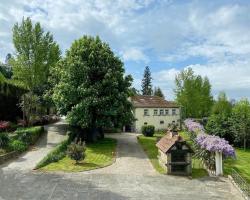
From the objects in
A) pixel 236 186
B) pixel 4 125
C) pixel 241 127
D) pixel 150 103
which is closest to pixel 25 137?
pixel 4 125

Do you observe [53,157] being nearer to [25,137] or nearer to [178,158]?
[25,137]

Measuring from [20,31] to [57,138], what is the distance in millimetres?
14218

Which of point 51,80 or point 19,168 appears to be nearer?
point 19,168

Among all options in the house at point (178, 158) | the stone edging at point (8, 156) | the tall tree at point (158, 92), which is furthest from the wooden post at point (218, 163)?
the tall tree at point (158, 92)

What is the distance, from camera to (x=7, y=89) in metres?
45.9

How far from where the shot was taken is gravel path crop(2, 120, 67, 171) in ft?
84.9

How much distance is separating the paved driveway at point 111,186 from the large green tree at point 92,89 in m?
10.5

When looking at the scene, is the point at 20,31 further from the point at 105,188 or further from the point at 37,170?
the point at 105,188

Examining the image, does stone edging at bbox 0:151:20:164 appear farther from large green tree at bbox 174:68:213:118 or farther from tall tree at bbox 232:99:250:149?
large green tree at bbox 174:68:213:118

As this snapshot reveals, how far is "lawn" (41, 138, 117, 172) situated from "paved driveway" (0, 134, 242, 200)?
1.37m

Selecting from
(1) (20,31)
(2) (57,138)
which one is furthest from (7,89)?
(2) (57,138)

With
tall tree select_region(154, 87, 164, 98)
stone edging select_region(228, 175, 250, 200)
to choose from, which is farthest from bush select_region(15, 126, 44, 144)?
tall tree select_region(154, 87, 164, 98)

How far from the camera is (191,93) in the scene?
205 ft

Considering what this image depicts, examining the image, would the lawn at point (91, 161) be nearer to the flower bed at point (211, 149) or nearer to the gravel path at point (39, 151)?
the gravel path at point (39, 151)
